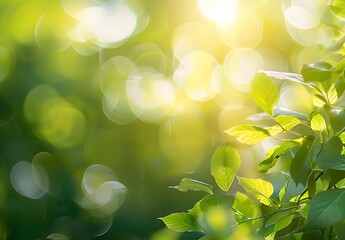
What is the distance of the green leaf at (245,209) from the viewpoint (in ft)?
2.68

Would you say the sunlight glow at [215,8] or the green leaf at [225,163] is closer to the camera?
the green leaf at [225,163]

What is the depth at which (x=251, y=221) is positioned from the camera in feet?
2.66

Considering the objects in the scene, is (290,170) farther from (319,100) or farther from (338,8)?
(338,8)

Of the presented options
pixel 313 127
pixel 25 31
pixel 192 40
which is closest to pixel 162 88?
pixel 192 40

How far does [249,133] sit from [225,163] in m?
Result: 0.05

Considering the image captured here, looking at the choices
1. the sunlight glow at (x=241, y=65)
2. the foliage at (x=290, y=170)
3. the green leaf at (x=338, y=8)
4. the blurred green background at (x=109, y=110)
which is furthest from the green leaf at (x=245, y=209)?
the sunlight glow at (x=241, y=65)

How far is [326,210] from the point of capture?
67 cm

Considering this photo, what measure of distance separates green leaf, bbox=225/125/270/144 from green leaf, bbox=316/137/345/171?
12cm

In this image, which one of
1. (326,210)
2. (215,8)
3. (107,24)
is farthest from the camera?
(215,8)

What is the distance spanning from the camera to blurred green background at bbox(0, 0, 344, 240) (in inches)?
120

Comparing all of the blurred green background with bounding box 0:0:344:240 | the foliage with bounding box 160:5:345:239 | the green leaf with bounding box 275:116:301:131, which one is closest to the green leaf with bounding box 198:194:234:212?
the foliage with bounding box 160:5:345:239

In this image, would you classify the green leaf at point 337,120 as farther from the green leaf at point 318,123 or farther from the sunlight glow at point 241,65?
the sunlight glow at point 241,65

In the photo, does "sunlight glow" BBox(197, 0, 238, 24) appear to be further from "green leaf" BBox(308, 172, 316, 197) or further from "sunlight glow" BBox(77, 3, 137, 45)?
"green leaf" BBox(308, 172, 316, 197)

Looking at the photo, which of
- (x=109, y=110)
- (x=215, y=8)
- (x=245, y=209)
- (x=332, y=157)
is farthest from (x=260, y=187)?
(x=215, y=8)
